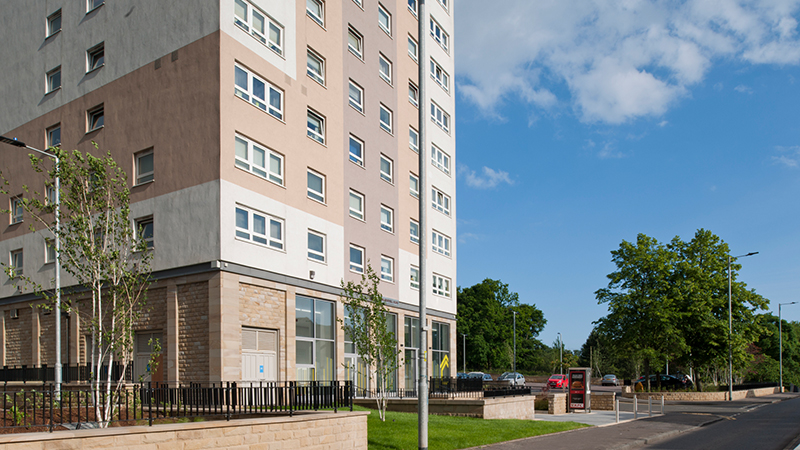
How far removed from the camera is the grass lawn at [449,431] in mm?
17059

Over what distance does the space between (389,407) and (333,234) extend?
791 centimetres

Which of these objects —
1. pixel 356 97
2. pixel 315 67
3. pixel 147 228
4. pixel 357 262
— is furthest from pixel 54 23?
pixel 357 262

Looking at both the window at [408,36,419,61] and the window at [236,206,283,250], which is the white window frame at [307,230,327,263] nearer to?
the window at [236,206,283,250]

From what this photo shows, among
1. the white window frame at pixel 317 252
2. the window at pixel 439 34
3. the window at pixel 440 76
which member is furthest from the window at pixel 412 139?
the white window frame at pixel 317 252

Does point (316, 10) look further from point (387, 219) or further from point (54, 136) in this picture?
point (54, 136)

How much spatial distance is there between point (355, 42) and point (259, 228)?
12984 millimetres

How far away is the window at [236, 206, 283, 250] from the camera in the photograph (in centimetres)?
2414

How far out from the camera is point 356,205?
105 ft

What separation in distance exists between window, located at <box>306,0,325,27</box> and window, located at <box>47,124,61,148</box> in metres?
12.6

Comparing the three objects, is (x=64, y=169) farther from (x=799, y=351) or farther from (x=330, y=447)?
(x=799, y=351)

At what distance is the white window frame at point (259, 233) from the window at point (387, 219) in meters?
9.05

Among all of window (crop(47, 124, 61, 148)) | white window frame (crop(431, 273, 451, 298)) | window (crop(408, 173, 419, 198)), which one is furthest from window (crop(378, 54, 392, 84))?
window (crop(47, 124, 61, 148))

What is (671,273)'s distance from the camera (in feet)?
163

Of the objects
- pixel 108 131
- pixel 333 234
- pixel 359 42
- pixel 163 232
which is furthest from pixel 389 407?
pixel 359 42
